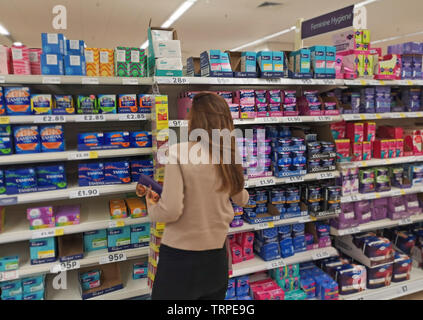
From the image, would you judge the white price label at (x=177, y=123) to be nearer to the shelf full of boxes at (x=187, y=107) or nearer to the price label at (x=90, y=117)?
the shelf full of boxes at (x=187, y=107)

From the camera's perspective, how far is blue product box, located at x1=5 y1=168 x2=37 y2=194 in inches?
A: 89.0

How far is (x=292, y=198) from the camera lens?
9.57 feet

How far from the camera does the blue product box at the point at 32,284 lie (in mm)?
2379

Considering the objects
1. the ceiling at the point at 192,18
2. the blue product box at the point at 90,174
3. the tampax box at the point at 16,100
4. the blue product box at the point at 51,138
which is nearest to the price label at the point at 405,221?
the blue product box at the point at 90,174

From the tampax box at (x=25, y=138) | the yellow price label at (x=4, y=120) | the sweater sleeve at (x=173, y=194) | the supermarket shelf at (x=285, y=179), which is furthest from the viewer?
the supermarket shelf at (x=285, y=179)

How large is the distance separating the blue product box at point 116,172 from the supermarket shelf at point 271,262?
3.97 ft

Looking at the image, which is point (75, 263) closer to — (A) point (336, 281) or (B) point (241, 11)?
(A) point (336, 281)

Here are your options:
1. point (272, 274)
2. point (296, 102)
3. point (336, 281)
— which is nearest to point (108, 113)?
point (296, 102)

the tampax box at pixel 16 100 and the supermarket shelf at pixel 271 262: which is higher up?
the tampax box at pixel 16 100

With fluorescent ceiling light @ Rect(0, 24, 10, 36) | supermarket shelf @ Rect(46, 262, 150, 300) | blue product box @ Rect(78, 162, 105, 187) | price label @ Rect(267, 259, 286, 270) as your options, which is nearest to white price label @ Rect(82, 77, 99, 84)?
blue product box @ Rect(78, 162, 105, 187)

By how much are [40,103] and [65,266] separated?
1192 mm

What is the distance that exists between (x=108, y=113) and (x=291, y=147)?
5.03 feet

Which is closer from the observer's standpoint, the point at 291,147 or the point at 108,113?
the point at 108,113

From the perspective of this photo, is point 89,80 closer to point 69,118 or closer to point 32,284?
point 69,118
